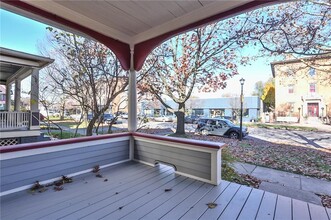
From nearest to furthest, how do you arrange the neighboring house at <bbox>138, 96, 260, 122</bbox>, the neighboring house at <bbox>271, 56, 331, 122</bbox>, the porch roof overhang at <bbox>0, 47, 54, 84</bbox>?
the neighboring house at <bbox>271, 56, 331, 122</bbox> → the porch roof overhang at <bbox>0, 47, 54, 84</bbox> → the neighboring house at <bbox>138, 96, 260, 122</bbox>

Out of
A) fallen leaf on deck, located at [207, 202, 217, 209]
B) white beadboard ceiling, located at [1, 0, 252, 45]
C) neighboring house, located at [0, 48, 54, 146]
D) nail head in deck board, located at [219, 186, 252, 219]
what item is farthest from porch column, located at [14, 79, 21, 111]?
nail head in deck board, located at [219, 186, 252, 219]

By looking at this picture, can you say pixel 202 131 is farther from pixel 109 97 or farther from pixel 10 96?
pixel 10 96

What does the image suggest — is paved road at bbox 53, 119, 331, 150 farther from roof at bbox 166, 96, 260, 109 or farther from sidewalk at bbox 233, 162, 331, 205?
roof at bbox 166, 96, 260, 109

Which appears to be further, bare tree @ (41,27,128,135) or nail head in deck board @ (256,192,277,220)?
bare tree @ (41,27,128,135)

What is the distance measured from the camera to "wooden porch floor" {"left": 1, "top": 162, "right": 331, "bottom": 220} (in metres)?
1.69

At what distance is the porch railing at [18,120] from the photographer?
5203 millimetres

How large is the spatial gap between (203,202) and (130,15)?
265 cm

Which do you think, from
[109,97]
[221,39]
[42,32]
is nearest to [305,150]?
[221,39]

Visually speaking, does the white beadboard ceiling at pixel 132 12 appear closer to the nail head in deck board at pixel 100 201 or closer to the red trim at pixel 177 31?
the red trim at pixel 177 31

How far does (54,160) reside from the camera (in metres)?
2.46

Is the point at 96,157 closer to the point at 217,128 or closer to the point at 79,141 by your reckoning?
the point at 79,141

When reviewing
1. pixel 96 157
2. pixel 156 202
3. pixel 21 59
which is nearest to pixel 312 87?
pixel 156 202

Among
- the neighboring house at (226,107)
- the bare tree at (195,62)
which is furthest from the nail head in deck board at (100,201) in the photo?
the neighboring house at (226,107)

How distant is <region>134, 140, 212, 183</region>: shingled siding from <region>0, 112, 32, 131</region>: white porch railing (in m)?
4.52
